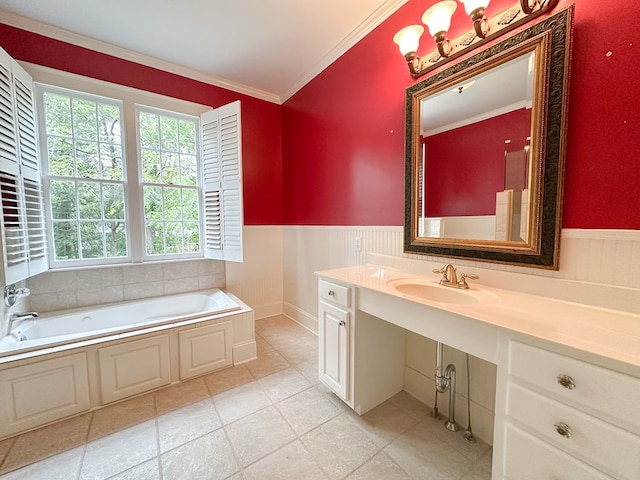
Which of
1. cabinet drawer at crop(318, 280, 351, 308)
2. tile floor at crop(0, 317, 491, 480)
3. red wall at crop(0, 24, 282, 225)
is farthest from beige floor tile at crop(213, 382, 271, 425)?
red wall at crop(0, 24, 282, 225)

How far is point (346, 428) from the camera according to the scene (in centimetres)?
148

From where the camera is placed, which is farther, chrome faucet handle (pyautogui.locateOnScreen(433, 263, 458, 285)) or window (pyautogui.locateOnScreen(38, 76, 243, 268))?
window (pyautogui.locateOnScreen(38, 76, 243, 268))

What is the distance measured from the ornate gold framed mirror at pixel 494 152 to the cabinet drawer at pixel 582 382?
1.80 feet

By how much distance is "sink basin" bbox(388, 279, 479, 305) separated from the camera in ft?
4.20

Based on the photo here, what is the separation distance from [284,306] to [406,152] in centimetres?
239

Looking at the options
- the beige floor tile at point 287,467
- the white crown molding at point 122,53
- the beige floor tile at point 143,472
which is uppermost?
the white crown molding at point 122,53

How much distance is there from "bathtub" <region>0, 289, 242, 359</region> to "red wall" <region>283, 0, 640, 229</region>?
132cm

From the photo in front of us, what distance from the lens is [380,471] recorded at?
1219mm

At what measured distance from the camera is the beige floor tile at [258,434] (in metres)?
1.32

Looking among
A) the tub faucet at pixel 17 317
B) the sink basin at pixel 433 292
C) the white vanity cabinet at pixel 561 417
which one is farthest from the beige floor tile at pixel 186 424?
the white vanity cabinet at pixel 561 417

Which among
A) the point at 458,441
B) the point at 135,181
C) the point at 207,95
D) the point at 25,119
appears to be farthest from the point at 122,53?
the point at 458,441

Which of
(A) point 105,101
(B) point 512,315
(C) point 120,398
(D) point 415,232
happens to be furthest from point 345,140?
(C) point 120,398

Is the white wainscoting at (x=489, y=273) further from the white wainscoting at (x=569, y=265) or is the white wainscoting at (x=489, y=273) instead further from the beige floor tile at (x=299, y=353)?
the beige floor tile at (x=299, y=353)

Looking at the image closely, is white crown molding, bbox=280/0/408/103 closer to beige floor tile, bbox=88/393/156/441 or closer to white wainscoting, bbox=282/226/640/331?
white wainscoting, bbox=282/226/640/331
